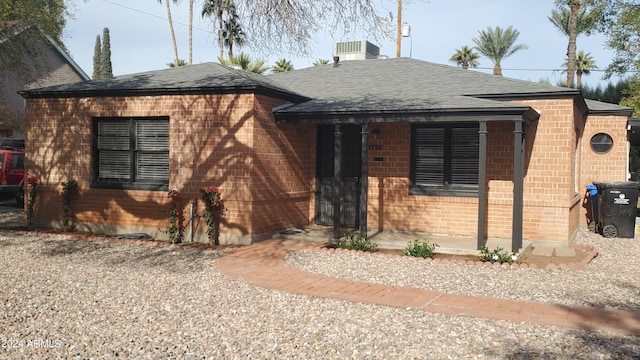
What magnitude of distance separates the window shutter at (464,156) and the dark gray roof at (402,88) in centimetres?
80

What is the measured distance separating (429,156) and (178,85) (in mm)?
5537

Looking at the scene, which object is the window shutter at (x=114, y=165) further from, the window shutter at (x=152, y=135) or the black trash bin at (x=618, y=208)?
the black trash bin at (x=618, y=208)

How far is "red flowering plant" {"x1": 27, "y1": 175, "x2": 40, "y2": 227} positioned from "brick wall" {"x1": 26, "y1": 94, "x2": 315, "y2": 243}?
5.7 inches

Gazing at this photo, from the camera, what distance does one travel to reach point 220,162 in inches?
414

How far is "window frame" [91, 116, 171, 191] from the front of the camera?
11.1m

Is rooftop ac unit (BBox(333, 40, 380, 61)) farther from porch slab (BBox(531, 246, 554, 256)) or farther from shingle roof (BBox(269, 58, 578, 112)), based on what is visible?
porch slab (BBox(531, 246, 554, 256))

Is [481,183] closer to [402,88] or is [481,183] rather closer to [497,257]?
[497,257]

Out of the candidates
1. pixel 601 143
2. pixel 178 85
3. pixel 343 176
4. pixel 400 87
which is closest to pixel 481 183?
pixel 343 176

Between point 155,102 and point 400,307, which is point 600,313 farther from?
point 155,102

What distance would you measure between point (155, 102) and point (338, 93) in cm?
430

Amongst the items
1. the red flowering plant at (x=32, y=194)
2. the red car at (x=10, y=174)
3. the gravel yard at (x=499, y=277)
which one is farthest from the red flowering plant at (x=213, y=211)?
the red car at (x=10, y=174)

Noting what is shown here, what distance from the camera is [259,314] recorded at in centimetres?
570

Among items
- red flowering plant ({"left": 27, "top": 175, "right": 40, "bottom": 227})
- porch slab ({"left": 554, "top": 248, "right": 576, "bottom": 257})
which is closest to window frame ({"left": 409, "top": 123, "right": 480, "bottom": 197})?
porch slab ({"left": 554, "top": 248, "right": 576, "bottom": 257})

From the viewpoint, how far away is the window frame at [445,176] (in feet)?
36.6
